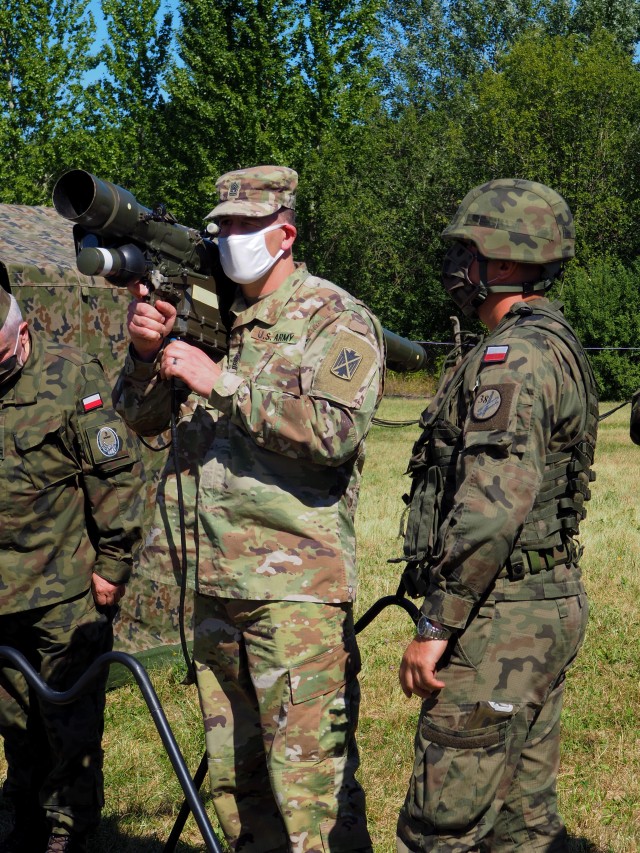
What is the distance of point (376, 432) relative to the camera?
19.0m

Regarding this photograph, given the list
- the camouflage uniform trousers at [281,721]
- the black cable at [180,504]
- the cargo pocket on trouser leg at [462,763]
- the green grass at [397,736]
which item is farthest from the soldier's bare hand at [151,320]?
the green grass at [397,736]

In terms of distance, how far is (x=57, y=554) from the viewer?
3.78 meters

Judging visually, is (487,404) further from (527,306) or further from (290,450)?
(290,450)

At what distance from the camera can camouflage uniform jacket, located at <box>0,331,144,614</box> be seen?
3672 mm

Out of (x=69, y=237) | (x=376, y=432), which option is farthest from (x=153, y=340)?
(x=376, y=432)

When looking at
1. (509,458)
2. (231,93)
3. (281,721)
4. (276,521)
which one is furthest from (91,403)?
(231,93)

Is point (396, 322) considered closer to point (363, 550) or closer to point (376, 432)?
point (376, 432)

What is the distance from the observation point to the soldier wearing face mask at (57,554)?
3680 millimetres

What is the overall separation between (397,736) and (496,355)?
2.95 meters

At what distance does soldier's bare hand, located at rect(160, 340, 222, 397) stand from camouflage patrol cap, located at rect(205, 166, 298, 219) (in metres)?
0.44

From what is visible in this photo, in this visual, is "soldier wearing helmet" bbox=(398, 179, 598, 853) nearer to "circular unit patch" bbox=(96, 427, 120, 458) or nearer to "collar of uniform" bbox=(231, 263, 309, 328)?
"collar of uniform" bbox=(231, 263, 309, 328)

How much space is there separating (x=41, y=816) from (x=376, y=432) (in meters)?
15.3

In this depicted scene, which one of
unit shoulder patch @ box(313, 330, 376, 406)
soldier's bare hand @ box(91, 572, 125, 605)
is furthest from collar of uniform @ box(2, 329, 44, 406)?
unit shoulder patch @ box(313, 330, 376, 406)

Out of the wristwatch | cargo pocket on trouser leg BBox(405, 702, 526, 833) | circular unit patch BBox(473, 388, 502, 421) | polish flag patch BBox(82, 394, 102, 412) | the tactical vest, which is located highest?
circular unit patch BBox(473, 388, 502, 421)
